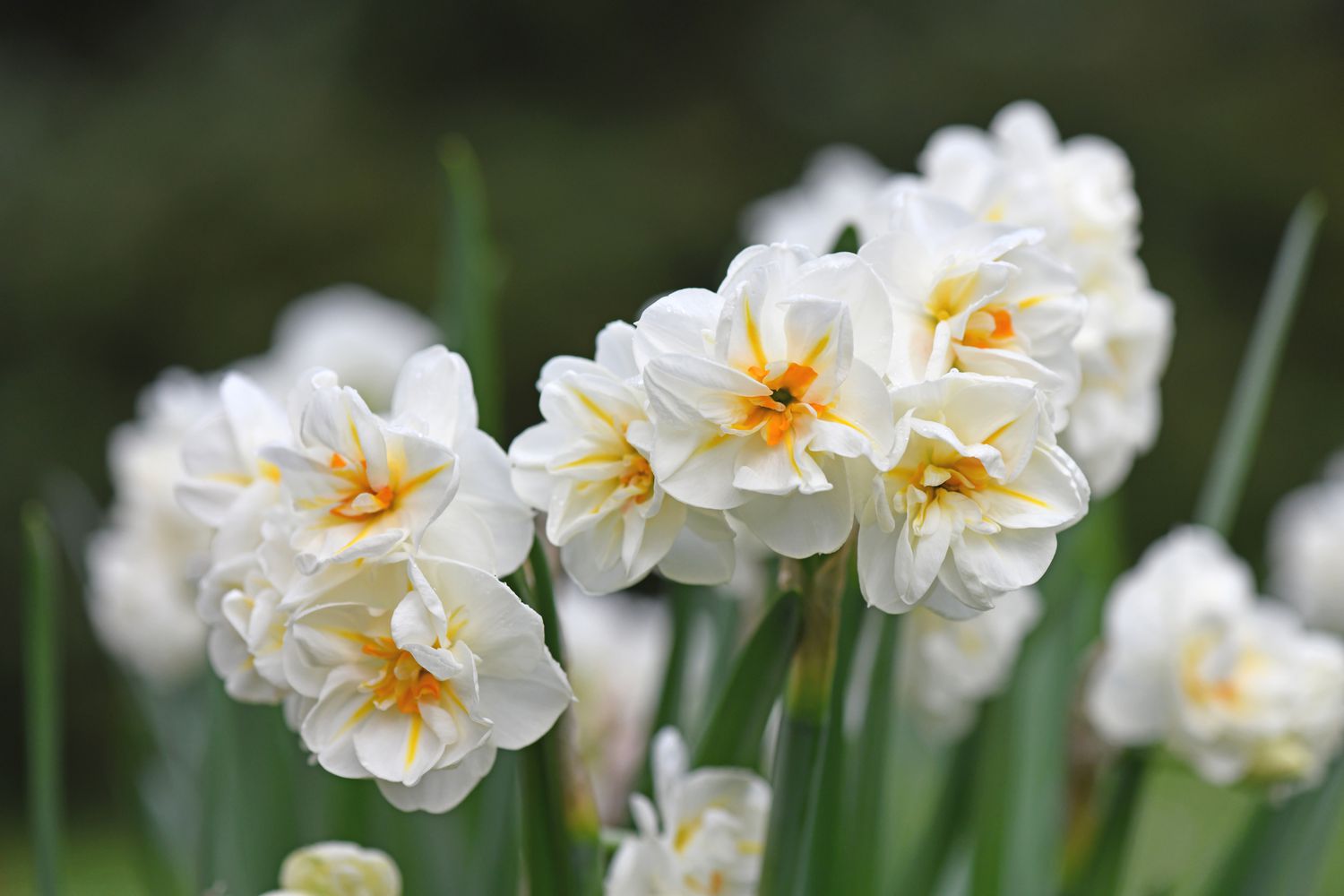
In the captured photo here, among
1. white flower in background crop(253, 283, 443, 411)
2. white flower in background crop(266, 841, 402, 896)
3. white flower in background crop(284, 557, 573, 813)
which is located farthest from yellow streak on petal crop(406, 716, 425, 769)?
white flower in background crop(253, 283, 443, 411)

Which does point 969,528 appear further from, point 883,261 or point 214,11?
point 214,11

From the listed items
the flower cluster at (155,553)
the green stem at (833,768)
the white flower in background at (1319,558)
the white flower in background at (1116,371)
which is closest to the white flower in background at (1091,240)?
the white flower in background at (1116,371)

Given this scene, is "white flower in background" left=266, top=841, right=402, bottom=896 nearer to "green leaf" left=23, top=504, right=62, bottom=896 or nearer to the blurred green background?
"green leaf" left=23, top=504, right=62, bottom=896

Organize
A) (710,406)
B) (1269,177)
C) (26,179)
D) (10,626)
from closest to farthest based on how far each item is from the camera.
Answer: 1. (710,406)
2. (10,626)
3. (26,179)
4. (1269,177)

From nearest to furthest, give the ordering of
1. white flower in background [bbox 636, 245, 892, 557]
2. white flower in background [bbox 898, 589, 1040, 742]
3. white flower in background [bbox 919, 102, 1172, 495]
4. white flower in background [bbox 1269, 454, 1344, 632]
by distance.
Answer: white flower in background [bbox 636, 245, 892, 557] < white flower in background [bbox 919, 102, 1172, 495] < white flower in background [bbox 898, 589, 1040, 742] < white flower in background [bbox 1269, 454, 1344, 632]

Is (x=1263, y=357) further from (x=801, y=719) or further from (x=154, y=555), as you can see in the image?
(x=154, y=555)

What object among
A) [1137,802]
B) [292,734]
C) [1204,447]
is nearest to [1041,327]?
[1137,802]
